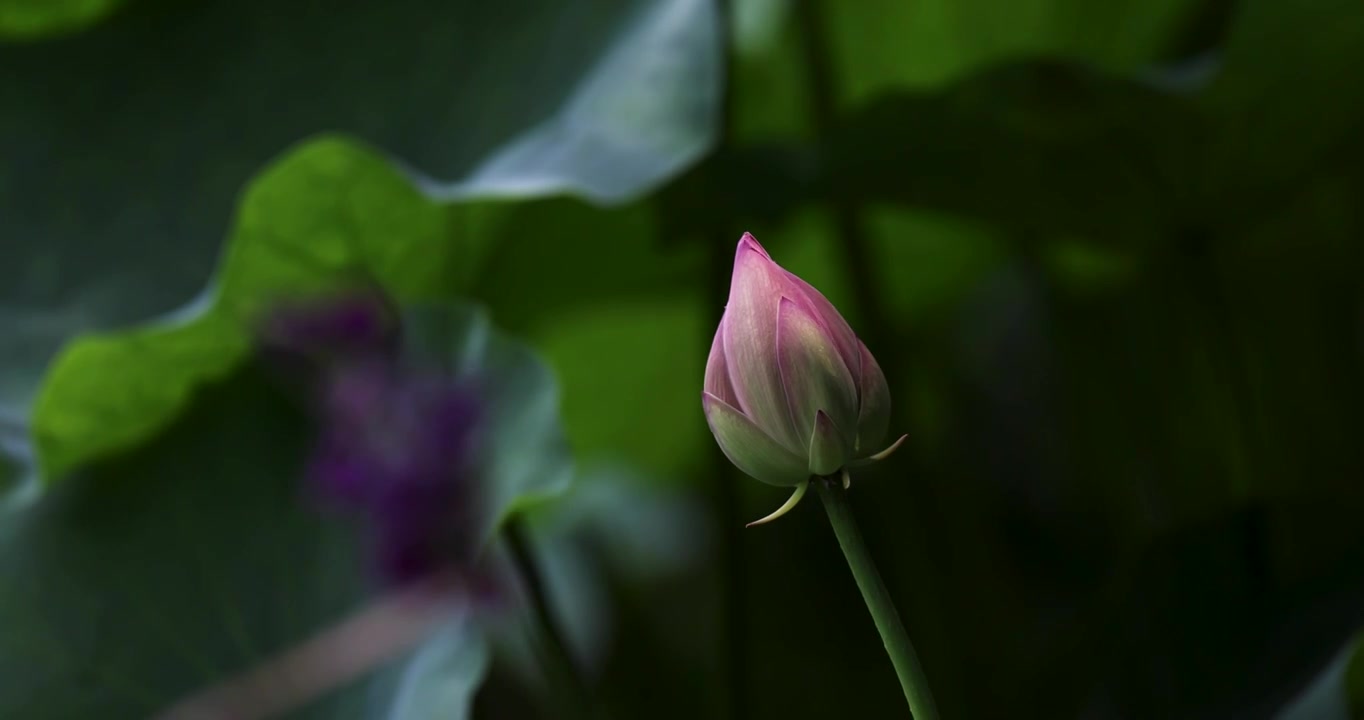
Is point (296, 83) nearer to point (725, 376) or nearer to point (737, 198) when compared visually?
point (737, 198)

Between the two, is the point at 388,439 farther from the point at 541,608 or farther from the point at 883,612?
the point at 883,612

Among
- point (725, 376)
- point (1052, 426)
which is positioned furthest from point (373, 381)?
point (1052, 426)

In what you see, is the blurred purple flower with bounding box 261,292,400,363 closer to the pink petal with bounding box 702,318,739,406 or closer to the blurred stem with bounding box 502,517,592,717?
the blurred stem with bounding box 502,517,592,717

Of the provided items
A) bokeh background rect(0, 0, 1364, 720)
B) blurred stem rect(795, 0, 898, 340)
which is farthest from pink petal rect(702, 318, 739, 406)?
blurred stem rect(795, 0, 898, 340)

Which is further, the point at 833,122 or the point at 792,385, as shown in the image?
the point at 833,122

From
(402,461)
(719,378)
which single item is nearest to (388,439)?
(402,461)

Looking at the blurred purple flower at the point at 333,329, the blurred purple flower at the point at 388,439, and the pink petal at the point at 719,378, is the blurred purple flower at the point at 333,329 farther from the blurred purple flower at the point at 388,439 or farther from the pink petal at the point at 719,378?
the pink petal at the point at 719,378

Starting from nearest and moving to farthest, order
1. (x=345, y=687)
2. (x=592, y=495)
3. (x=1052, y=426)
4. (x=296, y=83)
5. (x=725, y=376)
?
1. (x=725, y=376)
2. (x=345, y=687)
3. (x=296, y=83)
4. (x=1052, y=426)
5. (x=592, y=495)

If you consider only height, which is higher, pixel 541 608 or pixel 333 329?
pixel 333 329
